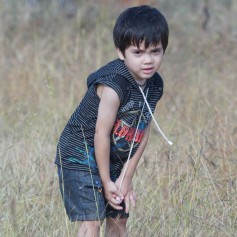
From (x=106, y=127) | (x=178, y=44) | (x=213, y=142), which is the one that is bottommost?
(x=178, y=44)

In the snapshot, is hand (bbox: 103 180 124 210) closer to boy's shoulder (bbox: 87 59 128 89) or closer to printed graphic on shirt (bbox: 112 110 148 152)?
printed graphic on shirt (bbox: 112 110 148 152)

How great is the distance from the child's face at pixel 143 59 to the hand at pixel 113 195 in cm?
48

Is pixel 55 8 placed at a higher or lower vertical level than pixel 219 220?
lower

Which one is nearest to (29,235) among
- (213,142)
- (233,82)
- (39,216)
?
(39,216)

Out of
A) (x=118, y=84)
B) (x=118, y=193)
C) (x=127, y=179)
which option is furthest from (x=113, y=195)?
(x=118, y=84)

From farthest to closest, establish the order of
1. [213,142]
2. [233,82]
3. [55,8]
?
[55,8] → [233,82] → [213,142]

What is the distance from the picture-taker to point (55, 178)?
15.8 ft

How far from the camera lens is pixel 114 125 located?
11.8 ft

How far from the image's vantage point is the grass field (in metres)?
4.20

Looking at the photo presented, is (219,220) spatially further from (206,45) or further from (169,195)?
(206,45)

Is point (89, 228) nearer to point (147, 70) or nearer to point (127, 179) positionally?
point (127, 179)

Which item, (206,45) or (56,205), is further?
(206,45)

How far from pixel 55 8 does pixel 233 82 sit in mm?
3117

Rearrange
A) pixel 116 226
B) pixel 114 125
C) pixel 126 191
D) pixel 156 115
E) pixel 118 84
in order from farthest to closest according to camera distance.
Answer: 1. pixel 156 115
2. pixel 116 226
3. pixel 126 191
4. pixel 114 125
5. pixel 118 84
